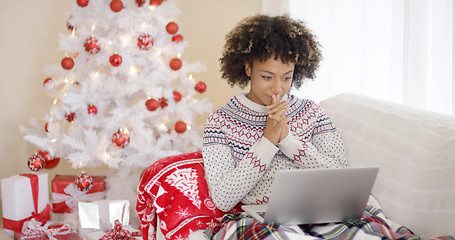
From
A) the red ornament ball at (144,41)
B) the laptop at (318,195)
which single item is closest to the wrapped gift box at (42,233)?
the red ornament ball at (144,41)

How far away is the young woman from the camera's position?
1550 millimetres

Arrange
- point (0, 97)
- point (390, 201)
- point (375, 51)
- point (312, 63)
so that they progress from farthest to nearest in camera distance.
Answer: point (0, 97) < point (375, 51) < point (312, 63) < point (390, 201)

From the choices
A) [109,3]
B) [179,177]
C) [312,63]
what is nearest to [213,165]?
[179,177]

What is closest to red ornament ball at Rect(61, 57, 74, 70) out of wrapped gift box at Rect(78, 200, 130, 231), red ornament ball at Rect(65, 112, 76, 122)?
red ornament ball at Rect(65, 112, 76, 122)

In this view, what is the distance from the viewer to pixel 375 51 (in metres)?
2.29

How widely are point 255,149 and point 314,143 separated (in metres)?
0.26

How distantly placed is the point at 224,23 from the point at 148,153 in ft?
4.04

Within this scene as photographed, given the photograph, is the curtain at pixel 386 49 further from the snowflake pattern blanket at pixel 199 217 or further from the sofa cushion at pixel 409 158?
the snowflake pattern blanket at pixel 199 217

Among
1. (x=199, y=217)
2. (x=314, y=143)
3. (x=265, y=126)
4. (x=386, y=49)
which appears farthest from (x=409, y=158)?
(x=386, y=49)

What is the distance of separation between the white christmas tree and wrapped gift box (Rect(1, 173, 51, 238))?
0.19 meters

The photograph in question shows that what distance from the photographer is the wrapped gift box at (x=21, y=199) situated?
243 centimetres

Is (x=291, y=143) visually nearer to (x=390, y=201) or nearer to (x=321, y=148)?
(x=321, y=148)

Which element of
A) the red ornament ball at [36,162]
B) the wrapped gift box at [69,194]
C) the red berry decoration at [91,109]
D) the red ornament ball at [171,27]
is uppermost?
the red ornament ball at [171,27]

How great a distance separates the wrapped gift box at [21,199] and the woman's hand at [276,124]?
4.66ft
